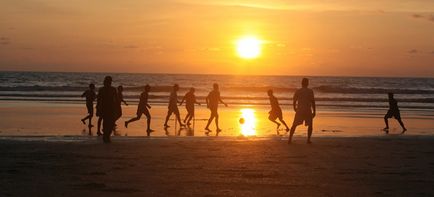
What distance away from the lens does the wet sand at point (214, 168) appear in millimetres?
8430

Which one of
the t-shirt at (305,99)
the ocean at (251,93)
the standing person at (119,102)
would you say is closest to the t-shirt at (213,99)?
the standing person at (119,102)

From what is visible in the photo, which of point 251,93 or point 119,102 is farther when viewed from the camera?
point 251,93

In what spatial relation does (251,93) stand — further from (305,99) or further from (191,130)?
(305,99)

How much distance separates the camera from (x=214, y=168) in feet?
34.2

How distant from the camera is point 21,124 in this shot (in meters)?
20.5

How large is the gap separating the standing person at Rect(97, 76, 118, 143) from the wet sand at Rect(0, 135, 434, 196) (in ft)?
1.57

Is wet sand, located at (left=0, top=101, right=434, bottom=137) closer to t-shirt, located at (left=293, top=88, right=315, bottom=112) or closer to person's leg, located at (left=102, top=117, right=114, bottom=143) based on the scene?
person's leg, located at (left=102, top=117, right=114, bottom=143)

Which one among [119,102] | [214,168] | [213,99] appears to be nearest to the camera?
[214,168]

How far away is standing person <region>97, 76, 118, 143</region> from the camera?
47.9 ft

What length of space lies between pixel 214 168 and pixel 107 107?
5.15 metres

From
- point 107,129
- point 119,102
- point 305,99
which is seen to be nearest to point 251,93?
point 119,102

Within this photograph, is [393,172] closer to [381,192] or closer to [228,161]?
[381,192]

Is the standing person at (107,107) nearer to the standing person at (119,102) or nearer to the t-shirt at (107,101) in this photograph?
the t-shirt at (107,101)

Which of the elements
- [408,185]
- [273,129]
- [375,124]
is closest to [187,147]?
[408,185]
